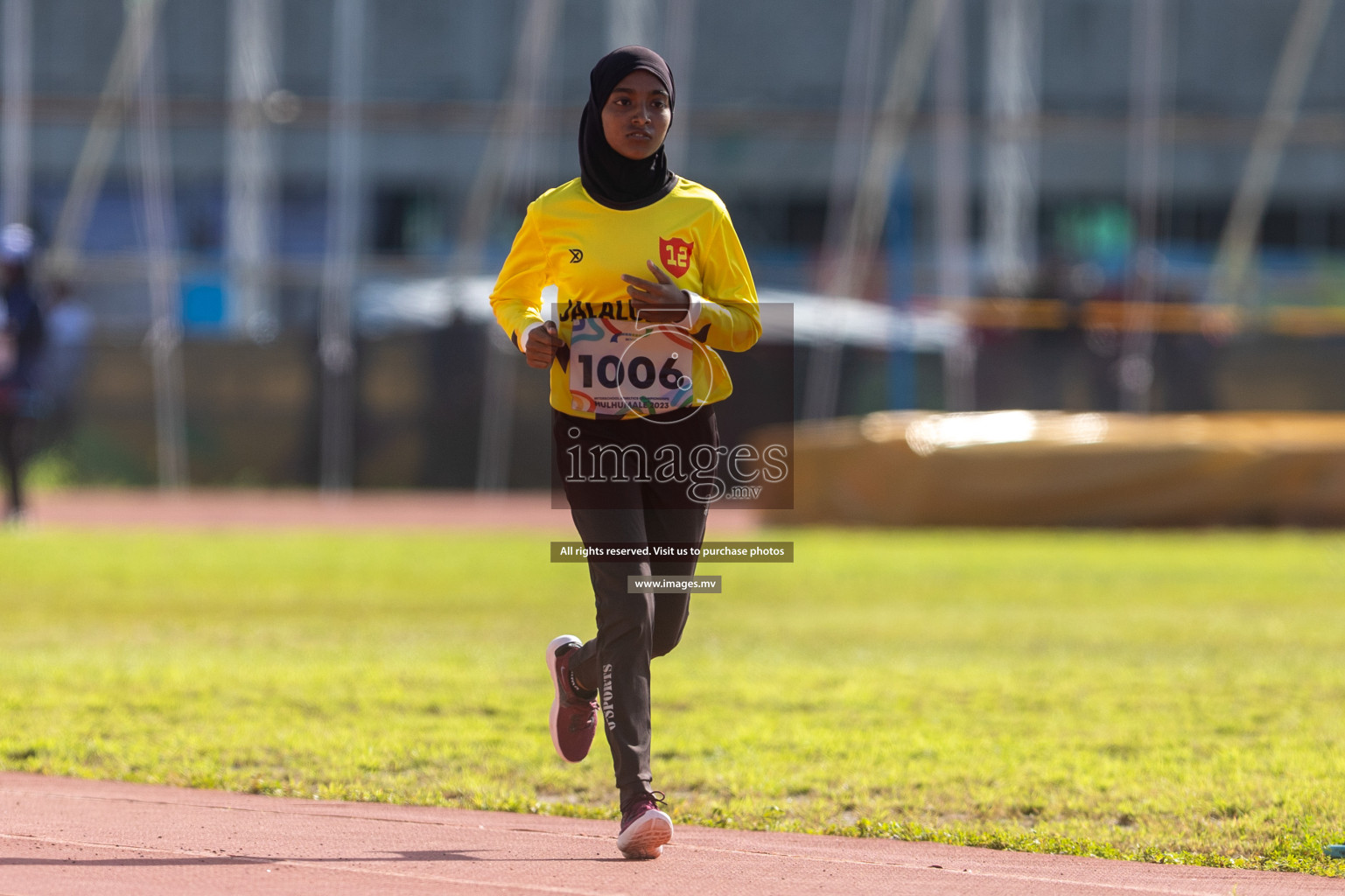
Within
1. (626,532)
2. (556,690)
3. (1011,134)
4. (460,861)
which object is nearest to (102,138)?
(1011,134)

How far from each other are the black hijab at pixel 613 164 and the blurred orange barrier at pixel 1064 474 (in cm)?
1419

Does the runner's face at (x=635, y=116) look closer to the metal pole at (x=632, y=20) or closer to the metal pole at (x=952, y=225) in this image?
the metal pole at (x=952, y=225)

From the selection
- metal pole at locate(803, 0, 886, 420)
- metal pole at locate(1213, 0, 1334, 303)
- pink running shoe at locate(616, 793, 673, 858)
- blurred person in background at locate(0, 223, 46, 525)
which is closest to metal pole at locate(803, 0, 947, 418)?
metal pole at locate(803, 0, 886, 420)

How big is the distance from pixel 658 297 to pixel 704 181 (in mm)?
40905

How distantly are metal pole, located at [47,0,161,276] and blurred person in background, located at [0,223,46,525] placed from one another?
37.5 ft

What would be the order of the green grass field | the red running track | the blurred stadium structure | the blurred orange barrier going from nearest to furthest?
1. the red running track
2. the green grass field
3. the blurred orange barrier
4. the blurred stadium structure

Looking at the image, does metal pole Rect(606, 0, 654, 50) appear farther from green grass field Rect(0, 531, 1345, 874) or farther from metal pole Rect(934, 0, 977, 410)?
green grass field Rect(0, 531, 1345, 874)

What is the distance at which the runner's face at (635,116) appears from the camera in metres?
5.16

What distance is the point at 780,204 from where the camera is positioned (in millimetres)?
47688

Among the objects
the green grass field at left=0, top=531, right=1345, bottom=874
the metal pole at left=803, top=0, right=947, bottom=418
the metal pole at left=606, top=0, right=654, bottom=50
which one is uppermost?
the metal pole at left=606, top=0, right=654, bottom=50

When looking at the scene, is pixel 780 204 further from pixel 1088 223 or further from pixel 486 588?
pixel 486 588

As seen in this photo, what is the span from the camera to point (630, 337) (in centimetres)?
528

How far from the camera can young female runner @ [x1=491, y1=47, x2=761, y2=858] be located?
5.20m

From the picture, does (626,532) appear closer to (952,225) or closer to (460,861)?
(460,861)
